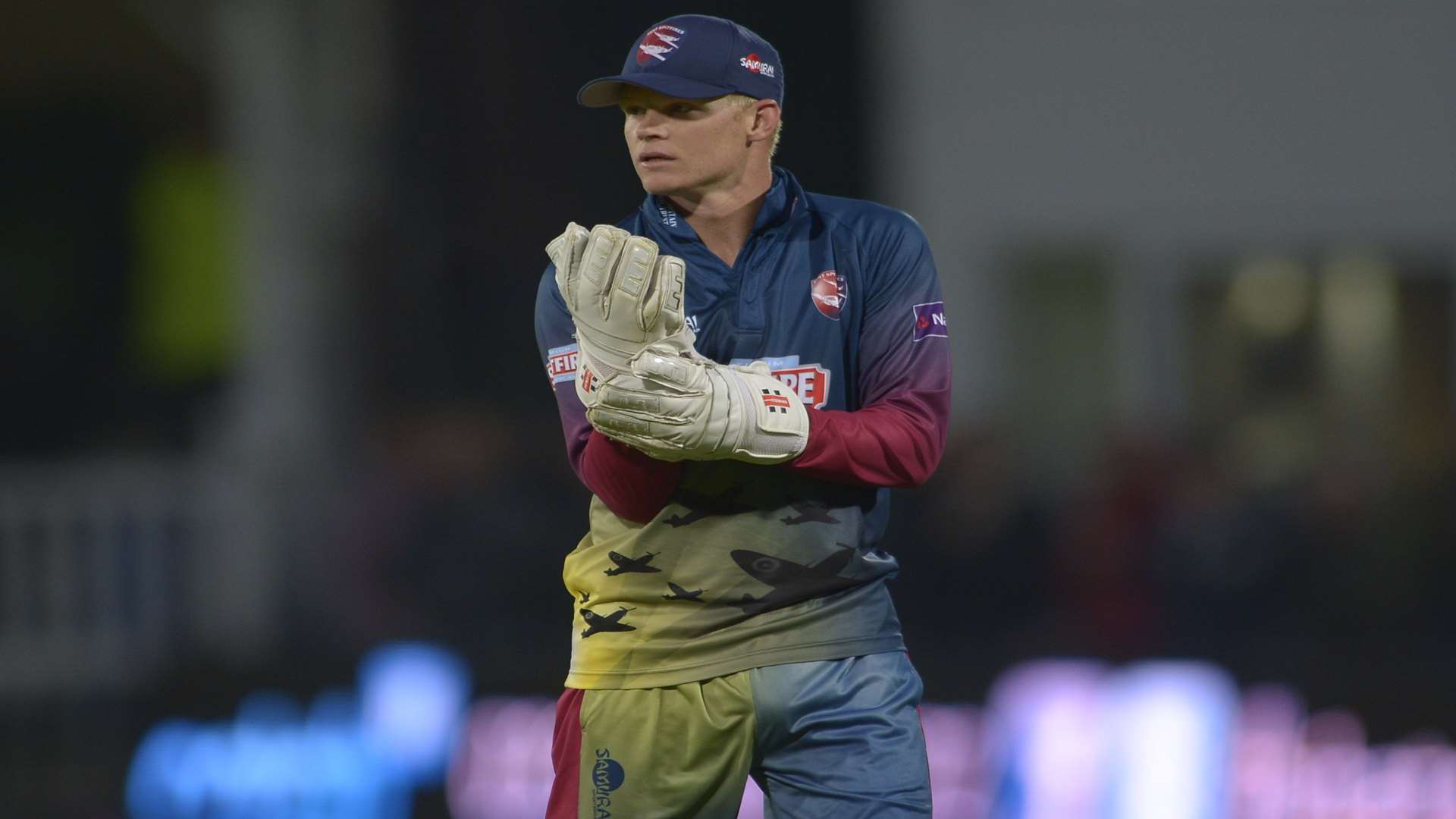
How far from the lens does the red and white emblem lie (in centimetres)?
281

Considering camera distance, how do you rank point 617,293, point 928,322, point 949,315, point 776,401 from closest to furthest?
point 617,293 → point 776,401 → point 928,322 → point 949,315

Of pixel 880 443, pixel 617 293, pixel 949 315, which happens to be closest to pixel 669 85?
pixel 617 293

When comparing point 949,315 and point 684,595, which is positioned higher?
point 684,595

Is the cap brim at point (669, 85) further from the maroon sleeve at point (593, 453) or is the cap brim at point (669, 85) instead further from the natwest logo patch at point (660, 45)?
the maroon sleeve at point (593, 453)

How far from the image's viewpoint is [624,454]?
268 centimetres

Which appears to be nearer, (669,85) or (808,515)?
(669,85)

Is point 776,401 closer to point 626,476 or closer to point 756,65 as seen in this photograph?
point 626,476

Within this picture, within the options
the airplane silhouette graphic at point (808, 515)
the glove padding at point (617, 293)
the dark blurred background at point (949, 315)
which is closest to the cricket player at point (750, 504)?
the airplane silhouette graphic at point (808, 515)

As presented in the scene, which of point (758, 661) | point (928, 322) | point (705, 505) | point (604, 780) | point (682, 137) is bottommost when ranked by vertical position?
point (604, 780)

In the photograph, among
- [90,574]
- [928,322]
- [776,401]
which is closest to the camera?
[776,401]

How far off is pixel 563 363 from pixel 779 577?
0.45 m

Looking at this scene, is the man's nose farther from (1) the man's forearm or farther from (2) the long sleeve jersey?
(1) the man's forearm

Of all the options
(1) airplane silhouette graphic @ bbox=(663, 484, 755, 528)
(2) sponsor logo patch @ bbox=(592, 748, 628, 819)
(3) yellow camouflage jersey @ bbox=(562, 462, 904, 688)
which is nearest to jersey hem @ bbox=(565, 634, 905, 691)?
(3) yellow camouflage jersey @ bbox=(562, 462, 904, 688)

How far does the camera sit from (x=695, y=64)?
2730 mm
